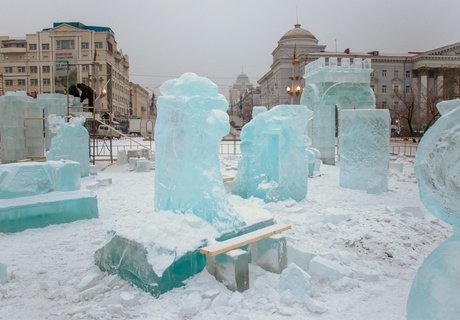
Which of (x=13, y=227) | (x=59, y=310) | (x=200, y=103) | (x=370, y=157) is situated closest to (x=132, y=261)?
(x=59, y=310)

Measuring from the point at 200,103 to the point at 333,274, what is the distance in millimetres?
2735

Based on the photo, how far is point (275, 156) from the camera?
9266 millimetres

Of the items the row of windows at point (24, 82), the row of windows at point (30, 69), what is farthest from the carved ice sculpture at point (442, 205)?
the row of windows at point (30, 69)

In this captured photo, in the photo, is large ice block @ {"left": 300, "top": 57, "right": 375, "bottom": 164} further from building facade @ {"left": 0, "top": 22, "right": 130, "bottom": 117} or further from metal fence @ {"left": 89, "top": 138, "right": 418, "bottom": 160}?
building facade @ {"left": 0, "top": 22, "right": 130, "bottom": 117}

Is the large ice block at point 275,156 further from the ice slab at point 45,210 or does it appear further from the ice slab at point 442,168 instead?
the ice slab at point 442,168

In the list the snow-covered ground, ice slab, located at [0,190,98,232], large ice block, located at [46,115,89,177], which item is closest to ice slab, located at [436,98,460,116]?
the snow-covered ground

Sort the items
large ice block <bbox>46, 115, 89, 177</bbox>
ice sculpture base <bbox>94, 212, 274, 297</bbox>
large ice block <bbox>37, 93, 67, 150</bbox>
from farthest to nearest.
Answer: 1. large ice block <bbox>37, 93, 67, 150</bbox>
2. large ice block <bbox>46, 115, 89, 177</bbox>
3. ice sculpture base <bbox>94, 212, 274, 297</bbox>

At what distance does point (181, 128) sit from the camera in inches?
213

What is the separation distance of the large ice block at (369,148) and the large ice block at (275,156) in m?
1.95

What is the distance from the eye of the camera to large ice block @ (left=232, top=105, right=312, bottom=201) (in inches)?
352

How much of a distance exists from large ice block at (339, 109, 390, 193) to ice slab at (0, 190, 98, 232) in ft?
21.5

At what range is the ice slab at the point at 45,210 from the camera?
674 cm

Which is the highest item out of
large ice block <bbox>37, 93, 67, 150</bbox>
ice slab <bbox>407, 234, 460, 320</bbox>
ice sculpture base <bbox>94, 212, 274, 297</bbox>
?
large ice block <bbox>37, 93, 67, 150</bbox>

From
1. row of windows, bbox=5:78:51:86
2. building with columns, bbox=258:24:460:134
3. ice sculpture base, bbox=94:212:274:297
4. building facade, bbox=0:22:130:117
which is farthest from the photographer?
row of windows, bbox=5:78:51:86
